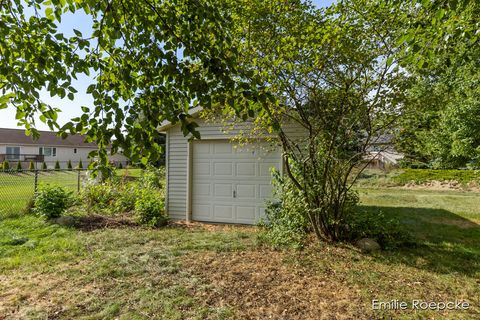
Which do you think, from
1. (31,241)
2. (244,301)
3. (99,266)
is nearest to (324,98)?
(244,301)

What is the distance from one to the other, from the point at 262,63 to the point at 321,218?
2.90 m

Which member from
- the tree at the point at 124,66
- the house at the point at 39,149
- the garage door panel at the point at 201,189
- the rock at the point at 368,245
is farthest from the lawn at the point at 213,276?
the house at the point at 39,149

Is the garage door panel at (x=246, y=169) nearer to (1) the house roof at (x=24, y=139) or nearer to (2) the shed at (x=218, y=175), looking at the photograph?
(2) the shed at (x=218, y=175)

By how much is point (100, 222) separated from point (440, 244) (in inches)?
284

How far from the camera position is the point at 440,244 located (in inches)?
206

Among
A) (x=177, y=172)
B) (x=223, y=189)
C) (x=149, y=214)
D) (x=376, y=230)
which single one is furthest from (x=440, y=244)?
(x=149, y=214)

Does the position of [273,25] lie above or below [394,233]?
above

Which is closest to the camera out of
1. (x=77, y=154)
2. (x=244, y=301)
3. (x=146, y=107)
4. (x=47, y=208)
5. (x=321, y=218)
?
(x=146, y=107)

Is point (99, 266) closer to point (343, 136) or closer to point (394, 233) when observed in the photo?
point (343, 136)

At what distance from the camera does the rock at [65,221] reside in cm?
629

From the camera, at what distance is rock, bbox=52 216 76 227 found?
6288mm

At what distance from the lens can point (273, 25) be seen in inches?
172

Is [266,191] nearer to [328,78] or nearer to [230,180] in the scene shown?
[230,180]

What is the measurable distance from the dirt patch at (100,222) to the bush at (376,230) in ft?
15.7
